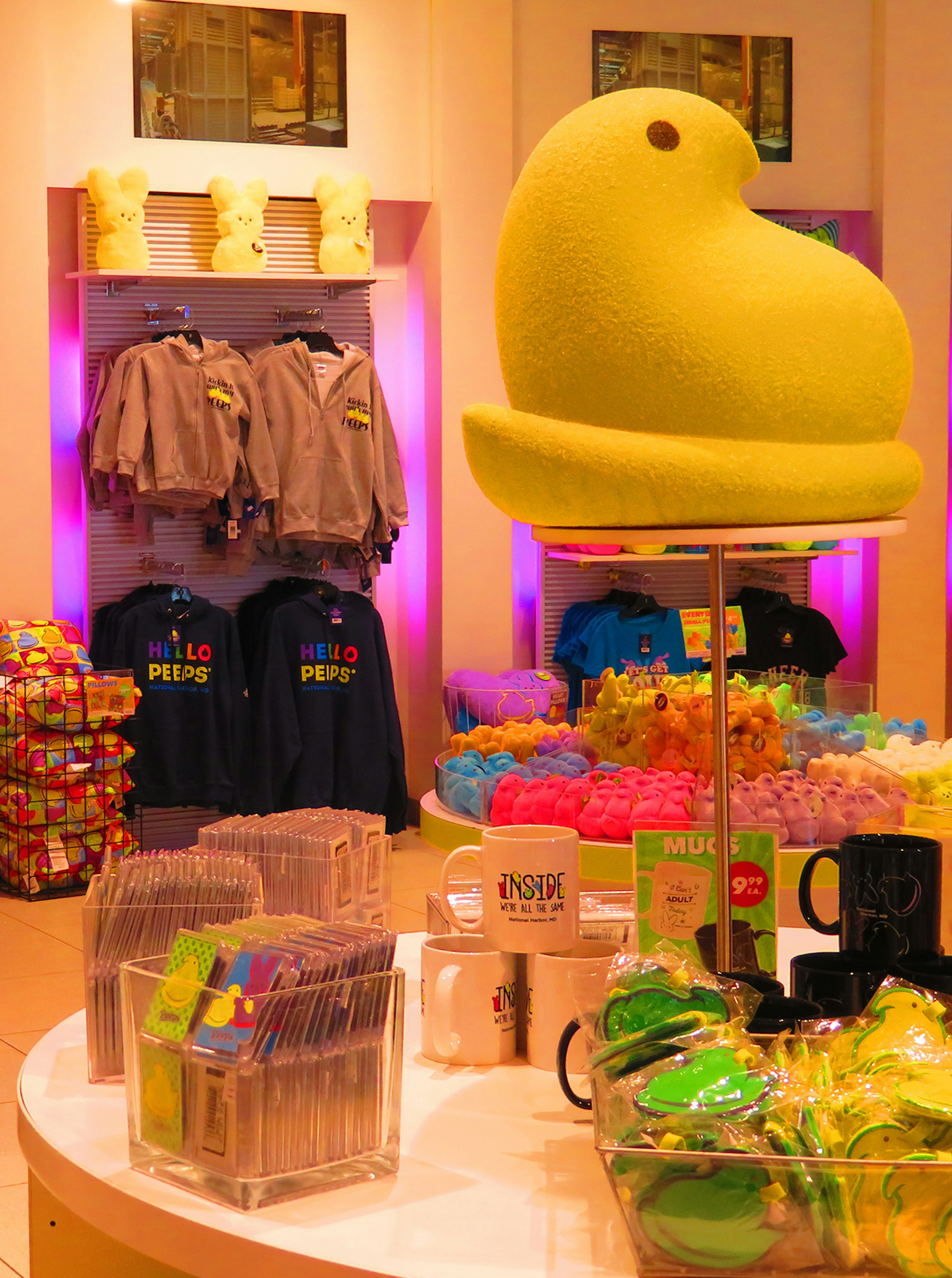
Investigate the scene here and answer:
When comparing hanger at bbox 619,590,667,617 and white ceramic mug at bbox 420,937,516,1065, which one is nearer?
white ceramic mug at bbox 420,937,516,1065

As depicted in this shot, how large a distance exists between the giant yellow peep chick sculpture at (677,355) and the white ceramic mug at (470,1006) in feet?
1.52

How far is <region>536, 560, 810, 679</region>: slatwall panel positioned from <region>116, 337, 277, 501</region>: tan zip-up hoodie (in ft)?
5.02

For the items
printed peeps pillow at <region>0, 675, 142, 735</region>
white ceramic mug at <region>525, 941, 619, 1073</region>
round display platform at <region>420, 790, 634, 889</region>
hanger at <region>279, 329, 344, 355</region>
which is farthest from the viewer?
hanger at <region>279, 329, 344, 355</region>

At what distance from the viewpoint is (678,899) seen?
1572 mm

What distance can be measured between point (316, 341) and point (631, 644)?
2.00 metres

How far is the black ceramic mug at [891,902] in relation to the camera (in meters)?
1.40

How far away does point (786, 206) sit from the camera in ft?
23.5

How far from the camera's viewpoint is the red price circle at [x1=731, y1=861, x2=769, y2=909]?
1590mm

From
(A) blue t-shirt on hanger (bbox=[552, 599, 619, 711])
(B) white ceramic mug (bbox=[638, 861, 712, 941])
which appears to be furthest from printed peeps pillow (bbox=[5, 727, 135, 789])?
(B) white ceramic mug (bbox=[638, 861, 712, 941])

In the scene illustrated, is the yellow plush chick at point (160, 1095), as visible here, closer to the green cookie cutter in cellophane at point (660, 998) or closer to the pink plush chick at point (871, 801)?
the green cookie cutter in cellophane at point (660, 998)

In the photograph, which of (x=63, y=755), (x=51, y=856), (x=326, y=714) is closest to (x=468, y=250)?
(x=326, y=714)

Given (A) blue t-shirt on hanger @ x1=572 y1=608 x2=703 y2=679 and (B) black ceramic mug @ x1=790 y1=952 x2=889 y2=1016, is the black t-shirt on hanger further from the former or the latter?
(B) black ceramic mug @ x1=790 y1=952 x2=889 y2=1016

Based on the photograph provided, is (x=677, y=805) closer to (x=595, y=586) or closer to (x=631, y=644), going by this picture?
(x=631, y=644)

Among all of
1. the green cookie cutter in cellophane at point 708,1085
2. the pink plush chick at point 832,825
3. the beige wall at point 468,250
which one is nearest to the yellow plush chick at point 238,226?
the beige wall at point 468,250
